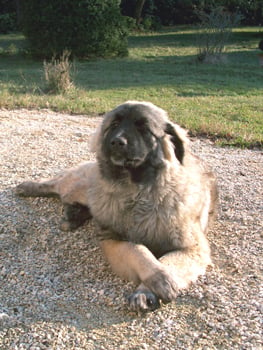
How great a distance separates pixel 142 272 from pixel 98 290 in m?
0.39

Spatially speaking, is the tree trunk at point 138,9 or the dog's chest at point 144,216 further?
the tree trunk at point 138,9

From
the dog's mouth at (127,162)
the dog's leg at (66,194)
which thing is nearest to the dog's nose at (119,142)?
the dog's mouth at (127,162)

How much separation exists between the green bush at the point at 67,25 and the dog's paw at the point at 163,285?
14.4 m

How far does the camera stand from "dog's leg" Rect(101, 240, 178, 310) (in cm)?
322

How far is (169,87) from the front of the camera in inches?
506

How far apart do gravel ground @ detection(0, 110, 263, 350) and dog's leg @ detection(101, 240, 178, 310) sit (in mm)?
98

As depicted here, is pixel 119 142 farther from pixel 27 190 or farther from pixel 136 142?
pixel 27 190

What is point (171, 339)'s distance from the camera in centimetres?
305

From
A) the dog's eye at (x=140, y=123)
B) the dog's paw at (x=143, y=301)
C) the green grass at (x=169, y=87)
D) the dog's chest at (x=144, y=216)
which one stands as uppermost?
the dog's eye at (x=140, y=123)

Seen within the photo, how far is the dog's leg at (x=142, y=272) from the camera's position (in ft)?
10.6

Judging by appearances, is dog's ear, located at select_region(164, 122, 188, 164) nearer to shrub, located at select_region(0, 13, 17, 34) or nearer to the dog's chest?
the dog's chest

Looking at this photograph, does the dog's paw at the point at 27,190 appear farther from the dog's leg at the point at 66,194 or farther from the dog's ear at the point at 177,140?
the dog's ear at the point at 177,140

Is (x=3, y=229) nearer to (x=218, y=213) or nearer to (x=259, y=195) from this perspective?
(x=218, y=213)

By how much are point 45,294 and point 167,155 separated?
4.32 feet
